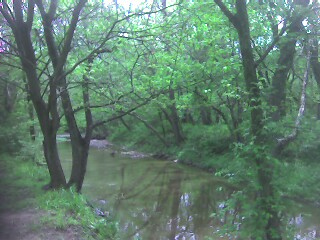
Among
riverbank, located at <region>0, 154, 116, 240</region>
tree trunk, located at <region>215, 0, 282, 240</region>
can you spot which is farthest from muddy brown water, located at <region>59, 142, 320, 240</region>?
riverbank, located at <region>0, 154, 116, 240</region>

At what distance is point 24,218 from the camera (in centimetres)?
780

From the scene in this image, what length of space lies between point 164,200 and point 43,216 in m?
7.10

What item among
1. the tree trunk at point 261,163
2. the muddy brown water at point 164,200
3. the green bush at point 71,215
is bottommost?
the muddy brown water at point 164,200

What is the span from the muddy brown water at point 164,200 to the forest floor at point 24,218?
265cm

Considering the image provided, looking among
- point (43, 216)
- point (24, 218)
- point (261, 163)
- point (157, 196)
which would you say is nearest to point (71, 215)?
point (43, 216)

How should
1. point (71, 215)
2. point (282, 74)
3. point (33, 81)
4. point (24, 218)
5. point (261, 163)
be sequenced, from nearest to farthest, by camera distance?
point (261, 163), point (282, 74), point (24, 218), point (71, 215), point (33, 81)

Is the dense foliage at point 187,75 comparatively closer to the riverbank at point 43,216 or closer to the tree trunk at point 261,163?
the tree trunk at point 261,163

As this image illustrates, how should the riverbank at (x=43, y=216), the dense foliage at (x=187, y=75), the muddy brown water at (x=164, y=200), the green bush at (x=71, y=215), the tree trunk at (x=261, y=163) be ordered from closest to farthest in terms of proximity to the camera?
the tree trunk at (x=261, y=163)
the dense foliage at (x=187, y=75)
the riverbank at (x=43, y=216)
the green bush at (x=71, y=215)
the muddy brown water at (x=164, y=200)

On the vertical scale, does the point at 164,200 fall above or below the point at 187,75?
below

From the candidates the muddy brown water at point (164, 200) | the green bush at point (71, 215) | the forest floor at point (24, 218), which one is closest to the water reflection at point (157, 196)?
the muddy brown water at point (164, 200)

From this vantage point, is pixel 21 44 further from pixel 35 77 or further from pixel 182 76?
pixel 182 76

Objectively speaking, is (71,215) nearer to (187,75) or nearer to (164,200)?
(187,75)

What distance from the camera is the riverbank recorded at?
276 inches

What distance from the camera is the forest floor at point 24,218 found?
681 centimetres
